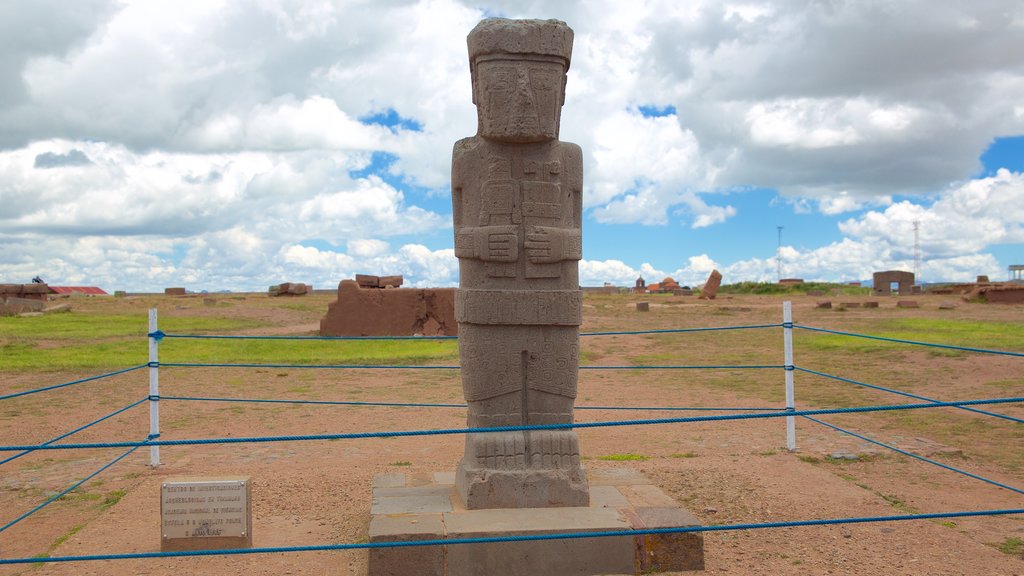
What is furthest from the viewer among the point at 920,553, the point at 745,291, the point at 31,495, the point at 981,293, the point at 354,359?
the point at 745,291

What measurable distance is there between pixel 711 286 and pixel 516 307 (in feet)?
103

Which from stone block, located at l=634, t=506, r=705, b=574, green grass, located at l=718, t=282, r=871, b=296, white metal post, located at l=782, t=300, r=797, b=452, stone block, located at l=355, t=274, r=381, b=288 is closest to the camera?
stone block, located at l=634, t=506, r=705, b=574

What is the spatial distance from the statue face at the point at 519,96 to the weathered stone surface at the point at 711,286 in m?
30.5

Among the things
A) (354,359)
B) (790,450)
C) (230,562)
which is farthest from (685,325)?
(230,562)

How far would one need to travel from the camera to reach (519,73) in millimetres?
5504

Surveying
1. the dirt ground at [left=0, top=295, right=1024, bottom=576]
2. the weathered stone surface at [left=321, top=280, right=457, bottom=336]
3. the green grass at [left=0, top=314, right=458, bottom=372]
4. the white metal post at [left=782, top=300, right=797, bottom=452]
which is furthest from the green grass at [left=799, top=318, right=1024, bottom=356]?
the weathered stone surface at [left=321, top=280, right=457, bottom=336]

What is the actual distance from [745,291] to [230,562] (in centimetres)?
4154

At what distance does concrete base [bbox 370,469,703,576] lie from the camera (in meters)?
5.02

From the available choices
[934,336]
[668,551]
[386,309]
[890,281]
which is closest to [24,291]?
[386,309]

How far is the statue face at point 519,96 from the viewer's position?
5.51 m

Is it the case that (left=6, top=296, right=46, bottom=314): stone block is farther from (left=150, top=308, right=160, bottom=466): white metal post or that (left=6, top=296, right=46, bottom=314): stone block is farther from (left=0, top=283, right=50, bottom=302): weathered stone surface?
(left=150, top=308, right=160, bottom=466): white metal post

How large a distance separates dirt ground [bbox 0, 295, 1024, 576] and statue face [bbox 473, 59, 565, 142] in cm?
300

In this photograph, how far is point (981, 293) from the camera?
2789cm

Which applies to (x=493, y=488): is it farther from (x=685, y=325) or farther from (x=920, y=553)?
(x=685, y=325)
